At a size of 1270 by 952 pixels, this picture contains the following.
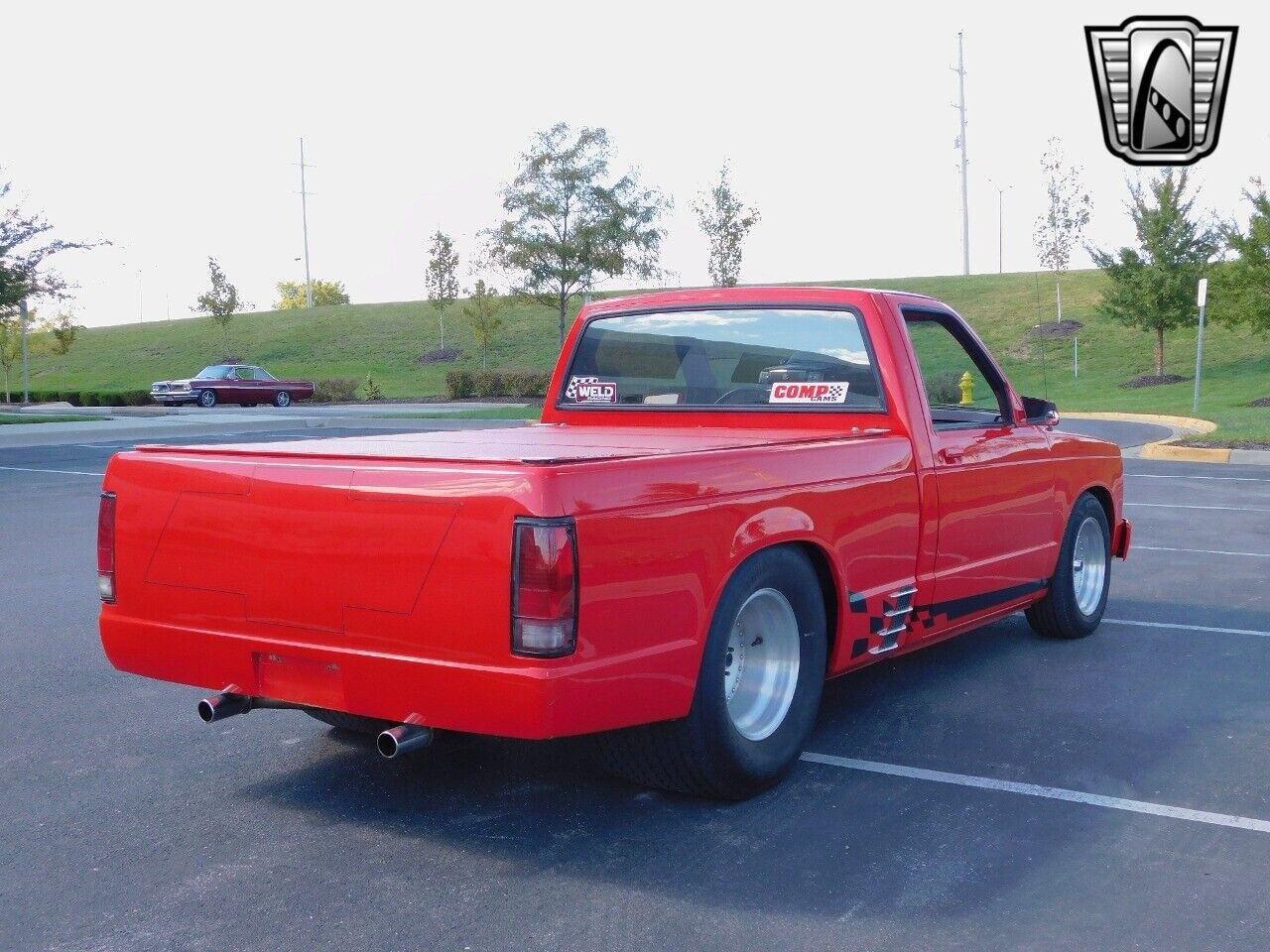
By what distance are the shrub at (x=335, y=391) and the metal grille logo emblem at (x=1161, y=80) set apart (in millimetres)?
34658

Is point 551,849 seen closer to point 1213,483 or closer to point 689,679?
point 689,679

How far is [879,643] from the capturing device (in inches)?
201

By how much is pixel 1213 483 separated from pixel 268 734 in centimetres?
1279

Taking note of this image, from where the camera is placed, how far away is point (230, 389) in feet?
140

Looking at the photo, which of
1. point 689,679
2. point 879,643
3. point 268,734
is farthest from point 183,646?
point 879,643

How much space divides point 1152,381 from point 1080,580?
33216 millimetres

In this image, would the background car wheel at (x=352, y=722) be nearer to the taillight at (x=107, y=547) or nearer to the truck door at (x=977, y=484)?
the taillight at (x=107, y=547)

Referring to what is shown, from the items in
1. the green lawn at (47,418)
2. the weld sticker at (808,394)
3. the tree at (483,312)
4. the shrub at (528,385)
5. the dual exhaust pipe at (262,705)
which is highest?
the tree at (483,312)

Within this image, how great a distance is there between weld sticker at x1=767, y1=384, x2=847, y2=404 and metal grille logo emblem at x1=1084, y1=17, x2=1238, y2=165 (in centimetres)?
727

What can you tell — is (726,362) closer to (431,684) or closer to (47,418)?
(431,684)

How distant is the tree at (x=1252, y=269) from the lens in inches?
1205

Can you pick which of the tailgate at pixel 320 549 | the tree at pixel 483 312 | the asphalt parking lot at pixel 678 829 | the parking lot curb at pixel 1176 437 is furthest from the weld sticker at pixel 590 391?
the tree at pixel 483 312

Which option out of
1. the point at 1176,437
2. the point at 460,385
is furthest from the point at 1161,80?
the point at 460,385

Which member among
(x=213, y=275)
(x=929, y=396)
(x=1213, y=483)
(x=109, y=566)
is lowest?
(x=1213, y=483)
